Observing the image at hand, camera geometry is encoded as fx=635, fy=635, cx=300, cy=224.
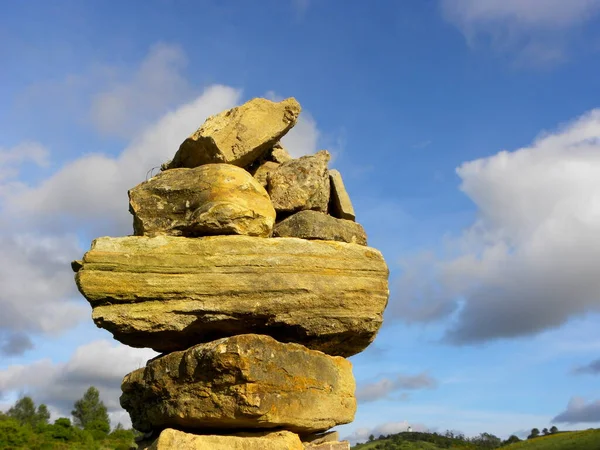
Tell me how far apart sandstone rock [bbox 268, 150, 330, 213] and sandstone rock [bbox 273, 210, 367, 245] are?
34cm

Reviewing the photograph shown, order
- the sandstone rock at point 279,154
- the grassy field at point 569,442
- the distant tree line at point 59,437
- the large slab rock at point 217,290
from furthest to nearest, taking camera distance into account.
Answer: the distant tree line at point 59,437, the grassy field at point 569,442, the sandstone rock at point 279,154, the large slab rock at point 217,290

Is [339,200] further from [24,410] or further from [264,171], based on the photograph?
[24,410]

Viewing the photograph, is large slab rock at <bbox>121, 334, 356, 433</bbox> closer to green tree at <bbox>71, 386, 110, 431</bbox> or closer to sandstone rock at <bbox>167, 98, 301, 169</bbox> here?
sandstone rock at <bbox>167, 98, 301, 169</bbox>

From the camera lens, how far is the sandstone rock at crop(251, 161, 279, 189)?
438 inches

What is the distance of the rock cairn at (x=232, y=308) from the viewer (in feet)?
27.5

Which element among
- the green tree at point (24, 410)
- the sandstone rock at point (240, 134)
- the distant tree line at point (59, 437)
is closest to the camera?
the sandstone rock at point (240, 134)

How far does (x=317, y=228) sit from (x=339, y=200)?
54.0 inches

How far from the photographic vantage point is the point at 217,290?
8992 mm

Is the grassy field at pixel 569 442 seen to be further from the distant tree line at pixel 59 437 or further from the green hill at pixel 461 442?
the distant tree line at pixel 59 437

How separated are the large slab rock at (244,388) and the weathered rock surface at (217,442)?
0.64ft

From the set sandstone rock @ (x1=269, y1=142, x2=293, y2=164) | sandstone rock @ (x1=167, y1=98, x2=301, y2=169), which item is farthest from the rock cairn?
sandstone rock @ (x1=269, y1=142, x2=293, y2=164)

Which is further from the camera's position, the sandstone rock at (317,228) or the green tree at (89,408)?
the green tree at (89,408)

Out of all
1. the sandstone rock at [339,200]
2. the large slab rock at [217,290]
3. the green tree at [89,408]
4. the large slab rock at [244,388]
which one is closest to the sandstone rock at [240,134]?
the sandstone rock at [339,200]

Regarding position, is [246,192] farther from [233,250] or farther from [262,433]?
[262,433]
